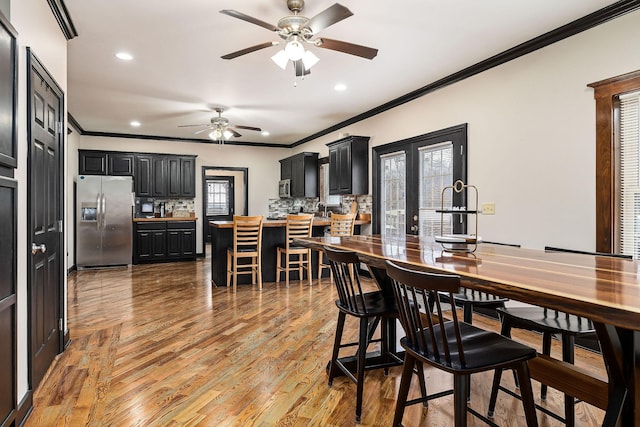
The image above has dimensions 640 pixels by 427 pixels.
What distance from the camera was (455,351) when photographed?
1.56 m

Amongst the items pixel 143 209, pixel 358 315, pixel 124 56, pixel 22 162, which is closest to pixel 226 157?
pixel 143 209

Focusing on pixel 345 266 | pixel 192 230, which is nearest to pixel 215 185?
pixel 192 230

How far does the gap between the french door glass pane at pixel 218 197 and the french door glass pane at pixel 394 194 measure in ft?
19.3

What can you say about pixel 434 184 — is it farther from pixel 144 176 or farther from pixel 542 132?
pixel 144 176

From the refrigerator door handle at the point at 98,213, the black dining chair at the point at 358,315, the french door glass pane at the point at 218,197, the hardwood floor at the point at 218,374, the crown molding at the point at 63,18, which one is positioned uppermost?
the crown molding at the point at 63,18

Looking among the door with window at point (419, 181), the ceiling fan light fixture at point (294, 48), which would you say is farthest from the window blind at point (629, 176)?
the ceiling fan light fixture at point (294, 48)

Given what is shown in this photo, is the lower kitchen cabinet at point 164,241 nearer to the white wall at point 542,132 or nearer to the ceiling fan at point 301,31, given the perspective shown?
the ceiling fan at point 301,31

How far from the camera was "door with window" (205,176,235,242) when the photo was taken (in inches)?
416

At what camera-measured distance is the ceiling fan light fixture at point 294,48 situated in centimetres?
282

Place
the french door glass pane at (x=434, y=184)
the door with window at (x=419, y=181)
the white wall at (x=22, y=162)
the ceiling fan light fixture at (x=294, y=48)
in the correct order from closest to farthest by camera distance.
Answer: the white wall at (x=22, y=162), the ceiling fan light fixture at (x=294, y=48), the door with window at (x=419, y=181), the french door glass pane at (x=434, y=184)

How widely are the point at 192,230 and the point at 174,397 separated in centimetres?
604

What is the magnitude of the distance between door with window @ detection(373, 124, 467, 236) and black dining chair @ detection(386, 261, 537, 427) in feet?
9.74

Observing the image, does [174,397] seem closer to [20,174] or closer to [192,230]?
[20,174]

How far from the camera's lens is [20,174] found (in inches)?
82.4
